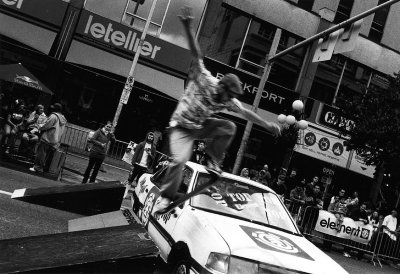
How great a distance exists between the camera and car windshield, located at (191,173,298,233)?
5175mm

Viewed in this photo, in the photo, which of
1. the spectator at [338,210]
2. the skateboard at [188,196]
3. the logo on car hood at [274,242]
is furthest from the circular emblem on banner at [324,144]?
the logo on car hood at [274,242]

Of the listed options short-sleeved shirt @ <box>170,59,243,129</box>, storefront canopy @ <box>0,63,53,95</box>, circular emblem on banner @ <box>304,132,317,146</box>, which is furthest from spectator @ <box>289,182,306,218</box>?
circular emblem on banner @ <box>304,132,317,146</box>

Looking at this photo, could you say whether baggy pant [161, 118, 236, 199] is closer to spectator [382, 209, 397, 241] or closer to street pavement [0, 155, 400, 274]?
street pavement [0, 155, 400, 274]

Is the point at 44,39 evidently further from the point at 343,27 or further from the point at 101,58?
the point at 343,27

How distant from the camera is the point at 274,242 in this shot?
15.0ft

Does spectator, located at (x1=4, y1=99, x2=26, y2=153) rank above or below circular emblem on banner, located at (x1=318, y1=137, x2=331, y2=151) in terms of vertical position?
below

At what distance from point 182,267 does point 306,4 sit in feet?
67.1

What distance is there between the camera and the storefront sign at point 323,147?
855 inches

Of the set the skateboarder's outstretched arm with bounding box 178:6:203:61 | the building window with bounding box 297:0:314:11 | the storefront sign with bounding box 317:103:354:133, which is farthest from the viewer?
the storefront sign with bounding box 317:103:354:133

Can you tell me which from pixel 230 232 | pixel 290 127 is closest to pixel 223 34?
pixel 290 127

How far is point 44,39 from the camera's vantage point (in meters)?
17.9

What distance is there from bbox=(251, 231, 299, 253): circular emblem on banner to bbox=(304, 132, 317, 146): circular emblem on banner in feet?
57.7

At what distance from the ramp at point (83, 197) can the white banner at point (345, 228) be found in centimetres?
661

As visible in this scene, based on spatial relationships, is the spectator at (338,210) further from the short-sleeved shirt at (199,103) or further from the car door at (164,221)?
the short-sleeved shirt at (199,103)
